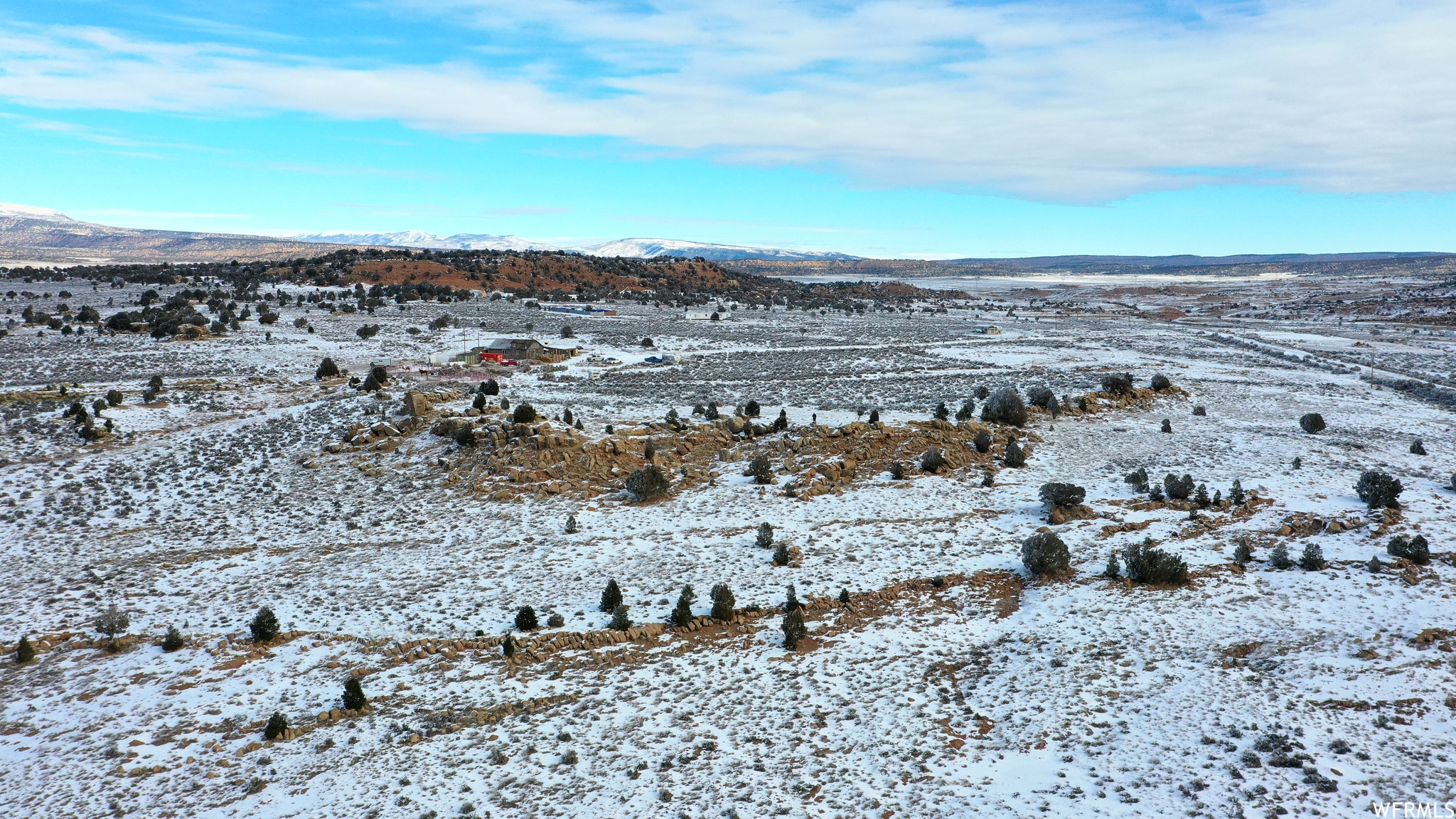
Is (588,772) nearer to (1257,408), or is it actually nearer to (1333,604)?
(1333,604)

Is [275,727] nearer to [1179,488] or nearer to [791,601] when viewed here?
[791,601]

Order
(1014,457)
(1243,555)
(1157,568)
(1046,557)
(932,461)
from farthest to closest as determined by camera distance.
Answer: (1014,457) → (932,461) → (1243,555) → (1046,557) → (1157,568)

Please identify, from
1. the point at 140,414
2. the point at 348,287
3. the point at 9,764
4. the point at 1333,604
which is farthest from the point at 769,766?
the point at 348,287

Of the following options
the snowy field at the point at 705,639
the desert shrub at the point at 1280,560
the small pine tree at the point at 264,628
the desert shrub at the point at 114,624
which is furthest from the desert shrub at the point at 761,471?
the desert shrub at the point at 114,624

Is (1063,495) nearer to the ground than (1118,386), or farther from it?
nearer to the ground

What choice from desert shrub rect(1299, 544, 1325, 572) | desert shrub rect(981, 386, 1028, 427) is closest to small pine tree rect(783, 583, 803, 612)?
desert shrub rect(1299, 544, 1325, 572)

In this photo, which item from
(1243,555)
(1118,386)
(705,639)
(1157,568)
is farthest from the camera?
(1118,386)

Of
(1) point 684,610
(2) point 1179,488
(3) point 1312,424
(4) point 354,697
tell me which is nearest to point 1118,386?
(3) point 1312,424
